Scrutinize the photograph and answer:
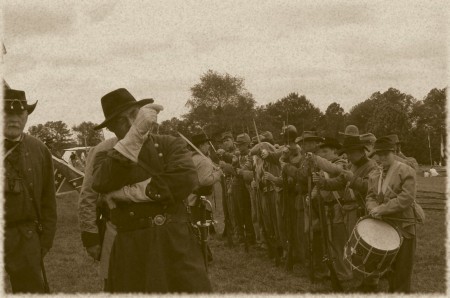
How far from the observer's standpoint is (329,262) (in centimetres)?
786

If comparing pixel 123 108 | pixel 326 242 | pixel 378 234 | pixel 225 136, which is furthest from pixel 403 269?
pixel 225 136

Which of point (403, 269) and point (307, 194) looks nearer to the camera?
point (403, 269)

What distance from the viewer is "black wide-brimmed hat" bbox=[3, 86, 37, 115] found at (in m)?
5.11

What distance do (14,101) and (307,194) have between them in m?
5.10

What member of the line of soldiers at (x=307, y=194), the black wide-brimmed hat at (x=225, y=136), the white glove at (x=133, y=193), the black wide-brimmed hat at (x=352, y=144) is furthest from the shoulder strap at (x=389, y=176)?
the black wide-brimmed hat at (x=225, y=136)

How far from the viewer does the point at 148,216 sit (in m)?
4.25

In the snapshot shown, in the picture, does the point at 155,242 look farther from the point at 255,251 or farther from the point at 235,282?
the point at 255,251

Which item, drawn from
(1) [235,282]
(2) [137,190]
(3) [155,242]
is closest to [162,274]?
(3) [155,242]

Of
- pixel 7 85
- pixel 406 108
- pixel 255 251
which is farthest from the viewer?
pixel 406 108

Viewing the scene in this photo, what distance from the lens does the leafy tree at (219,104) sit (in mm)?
22844

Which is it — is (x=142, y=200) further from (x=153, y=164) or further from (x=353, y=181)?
(x=353, y=181)

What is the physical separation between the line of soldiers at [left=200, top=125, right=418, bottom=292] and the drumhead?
261 mm

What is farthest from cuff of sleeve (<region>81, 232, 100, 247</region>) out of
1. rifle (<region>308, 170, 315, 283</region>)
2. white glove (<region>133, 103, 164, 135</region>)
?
rifle (<region>308, 170, 315, 283</region>)

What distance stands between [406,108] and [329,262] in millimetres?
32564
